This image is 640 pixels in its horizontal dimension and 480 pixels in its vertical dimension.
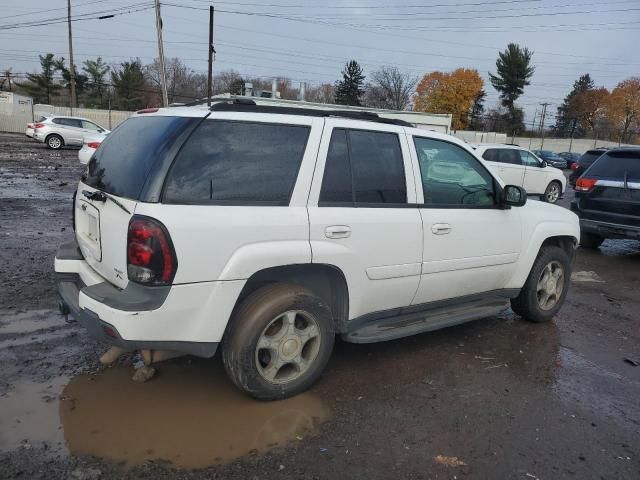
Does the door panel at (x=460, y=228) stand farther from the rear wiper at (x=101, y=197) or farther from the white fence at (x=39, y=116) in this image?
the white fence at (x=39, y=116)

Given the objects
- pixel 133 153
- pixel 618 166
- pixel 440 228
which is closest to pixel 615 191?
pixel 618 166

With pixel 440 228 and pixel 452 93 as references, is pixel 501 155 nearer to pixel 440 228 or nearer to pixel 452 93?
pixel 440 228

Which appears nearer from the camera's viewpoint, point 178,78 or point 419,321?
point 419,321

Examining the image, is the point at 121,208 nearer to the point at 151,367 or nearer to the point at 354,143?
the point at 151,367

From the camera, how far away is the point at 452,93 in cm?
7544

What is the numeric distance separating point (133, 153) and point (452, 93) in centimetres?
7781

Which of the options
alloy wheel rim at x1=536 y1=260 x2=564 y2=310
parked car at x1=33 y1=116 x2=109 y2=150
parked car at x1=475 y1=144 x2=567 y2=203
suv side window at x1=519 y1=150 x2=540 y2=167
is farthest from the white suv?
parked car at x1=33 y1=116 x2=109 y2=150

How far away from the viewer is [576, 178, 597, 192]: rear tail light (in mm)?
8539

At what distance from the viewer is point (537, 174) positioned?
1744 cm

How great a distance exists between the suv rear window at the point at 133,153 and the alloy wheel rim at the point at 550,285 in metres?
3.73

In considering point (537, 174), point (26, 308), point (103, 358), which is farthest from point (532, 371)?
point (537, 174)

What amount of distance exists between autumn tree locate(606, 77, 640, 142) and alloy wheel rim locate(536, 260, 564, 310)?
277 feet

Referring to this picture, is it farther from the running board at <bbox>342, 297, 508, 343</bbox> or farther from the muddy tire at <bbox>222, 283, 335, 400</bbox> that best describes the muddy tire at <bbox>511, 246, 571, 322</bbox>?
the muddy tire at <bbox>222, 283, 335, 400</bbox>

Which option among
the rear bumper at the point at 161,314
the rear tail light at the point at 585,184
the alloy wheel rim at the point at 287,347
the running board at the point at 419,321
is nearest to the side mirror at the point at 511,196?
the running board at the point at 419,321
